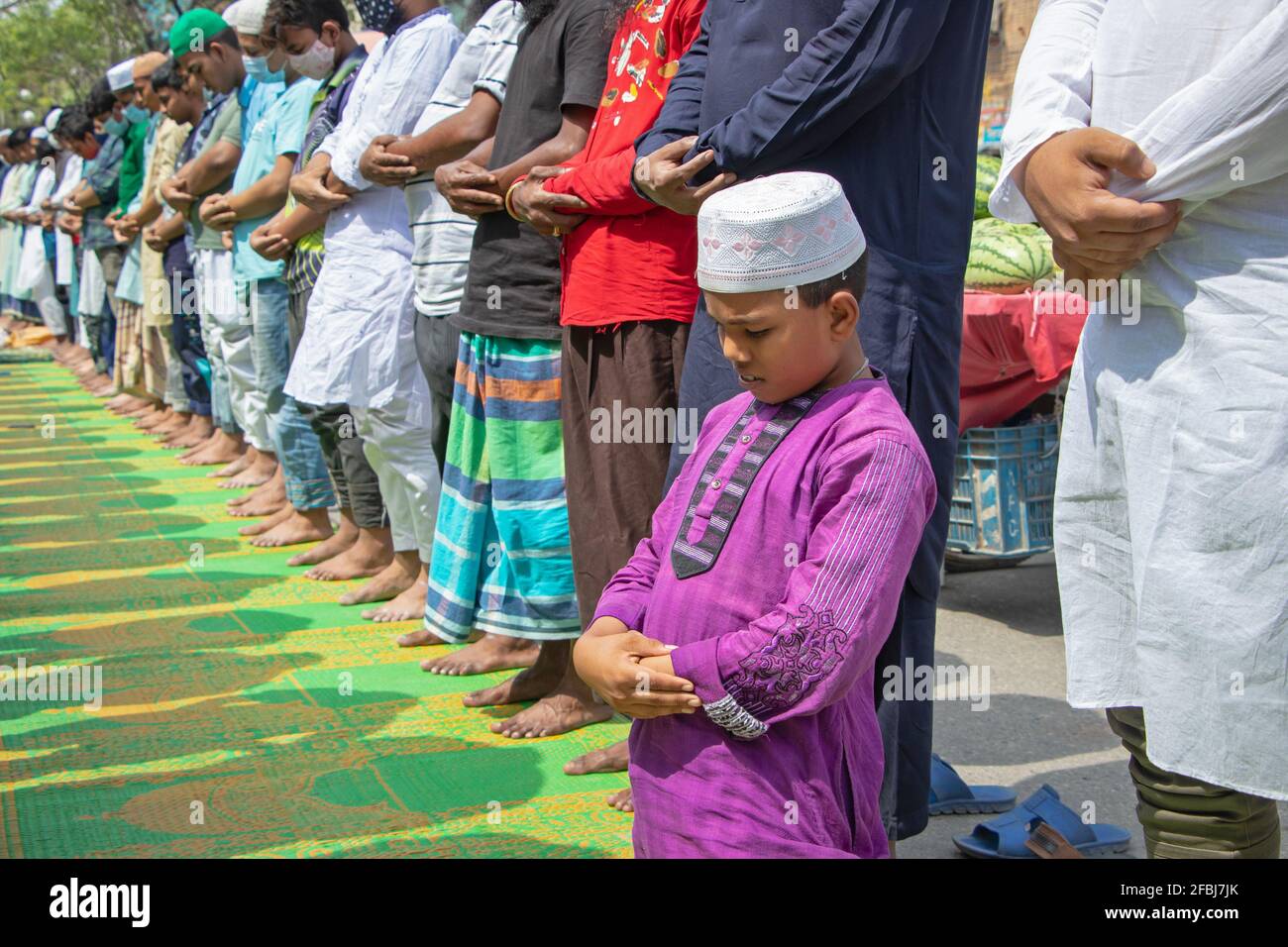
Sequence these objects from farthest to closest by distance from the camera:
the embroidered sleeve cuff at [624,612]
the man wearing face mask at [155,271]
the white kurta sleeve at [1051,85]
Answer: the man wearing face mask at [155,271]
the white kurta sleeve at [1051,85]
the embroidered sleeve cuff at [624,612]

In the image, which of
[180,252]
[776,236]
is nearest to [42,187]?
[180,252]

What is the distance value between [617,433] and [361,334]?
172 centimetres

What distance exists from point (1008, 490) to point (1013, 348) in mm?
530

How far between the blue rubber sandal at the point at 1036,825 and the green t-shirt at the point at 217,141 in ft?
17.8

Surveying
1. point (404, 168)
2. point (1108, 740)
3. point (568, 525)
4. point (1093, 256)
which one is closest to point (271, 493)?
point (404, 168)

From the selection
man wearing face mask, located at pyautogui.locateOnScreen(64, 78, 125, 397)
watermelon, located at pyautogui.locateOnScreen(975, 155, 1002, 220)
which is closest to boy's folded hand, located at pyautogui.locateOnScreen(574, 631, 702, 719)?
watermelon, located at pyautogui.locateOnScreen(975, 155, 1002, 220)

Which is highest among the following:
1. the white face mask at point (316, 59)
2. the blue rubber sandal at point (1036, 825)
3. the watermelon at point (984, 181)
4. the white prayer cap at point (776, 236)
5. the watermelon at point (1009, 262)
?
the white face mask at point (316, 59)

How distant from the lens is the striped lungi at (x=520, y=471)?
4000 mm

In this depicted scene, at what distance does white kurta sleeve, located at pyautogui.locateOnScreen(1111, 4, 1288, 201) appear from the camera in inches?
79.0

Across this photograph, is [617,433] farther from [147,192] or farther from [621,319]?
[147,192]

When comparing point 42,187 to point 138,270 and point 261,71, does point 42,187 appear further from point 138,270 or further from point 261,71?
point 261,71

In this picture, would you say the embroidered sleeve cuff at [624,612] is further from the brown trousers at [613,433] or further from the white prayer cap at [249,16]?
the white prayer cap at [249,16]

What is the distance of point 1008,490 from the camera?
505 cm

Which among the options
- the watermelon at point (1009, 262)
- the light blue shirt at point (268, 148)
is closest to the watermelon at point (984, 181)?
the watermelon at point (1009, 262)
